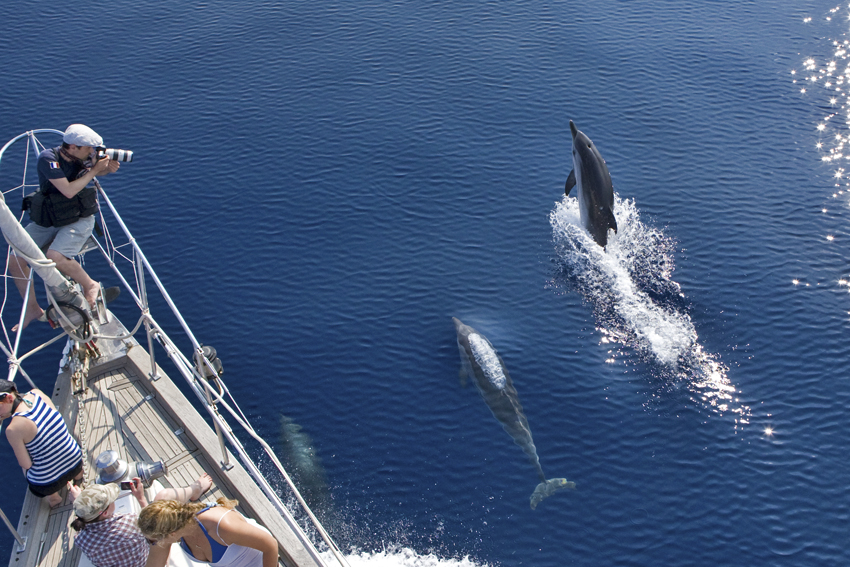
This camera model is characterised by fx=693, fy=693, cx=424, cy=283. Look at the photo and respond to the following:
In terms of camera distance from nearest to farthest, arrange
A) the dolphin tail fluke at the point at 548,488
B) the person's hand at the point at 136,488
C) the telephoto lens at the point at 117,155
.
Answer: the person's hand at the point at 136,488 → the telephoto lens at the point at 117,155 → the dolphin tail fluke at the point at 548,488

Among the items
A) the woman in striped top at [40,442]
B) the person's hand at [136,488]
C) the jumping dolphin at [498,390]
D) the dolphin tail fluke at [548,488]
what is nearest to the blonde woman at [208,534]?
the person's hand at [136,488]

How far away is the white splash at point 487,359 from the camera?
17.2 metres

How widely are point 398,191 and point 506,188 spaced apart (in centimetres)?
390

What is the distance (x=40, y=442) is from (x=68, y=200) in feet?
14.5

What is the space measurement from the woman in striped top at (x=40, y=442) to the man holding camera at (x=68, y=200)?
2814mm

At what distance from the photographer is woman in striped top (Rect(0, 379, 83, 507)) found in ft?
29.6

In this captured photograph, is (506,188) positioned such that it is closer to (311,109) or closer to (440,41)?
(311,109)

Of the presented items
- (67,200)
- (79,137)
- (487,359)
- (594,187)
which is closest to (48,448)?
(67,200)

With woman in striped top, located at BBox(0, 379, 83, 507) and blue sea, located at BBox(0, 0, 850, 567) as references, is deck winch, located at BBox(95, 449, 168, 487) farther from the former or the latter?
blue sea, located at BBox(0, 0, 850, 567)

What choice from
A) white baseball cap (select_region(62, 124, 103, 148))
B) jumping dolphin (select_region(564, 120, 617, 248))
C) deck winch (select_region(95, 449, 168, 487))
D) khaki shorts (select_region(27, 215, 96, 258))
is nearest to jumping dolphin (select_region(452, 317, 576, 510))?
jumping dolphin (select_region(564, 120, 617, 248))

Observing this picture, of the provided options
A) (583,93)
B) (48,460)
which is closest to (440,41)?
(583,93)

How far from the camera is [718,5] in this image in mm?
37656

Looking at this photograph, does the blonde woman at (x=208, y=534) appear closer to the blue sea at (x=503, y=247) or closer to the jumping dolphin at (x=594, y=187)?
the blue sea at (x=503, y=247)

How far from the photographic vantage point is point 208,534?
7684 millimetres
